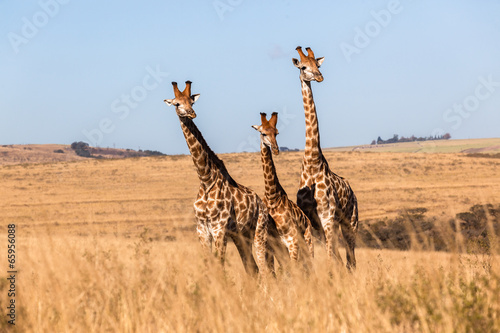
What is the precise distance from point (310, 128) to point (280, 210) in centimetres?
175

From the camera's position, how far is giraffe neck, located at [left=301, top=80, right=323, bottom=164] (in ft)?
33.1

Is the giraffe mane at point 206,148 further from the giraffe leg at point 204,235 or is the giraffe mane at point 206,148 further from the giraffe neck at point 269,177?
the giraffe leg at point 204,235

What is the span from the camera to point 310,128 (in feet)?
33.6

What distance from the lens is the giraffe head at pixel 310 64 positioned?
9.56 m

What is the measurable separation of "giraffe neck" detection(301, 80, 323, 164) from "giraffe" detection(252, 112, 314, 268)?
98 centimetres

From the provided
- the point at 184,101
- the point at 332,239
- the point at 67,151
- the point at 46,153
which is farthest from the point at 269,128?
the point at 67,151

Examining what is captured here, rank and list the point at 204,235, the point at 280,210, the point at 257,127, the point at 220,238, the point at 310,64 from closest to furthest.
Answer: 1. the point at 220,238
2. the point at 204,235
3. the point at 257,127
4. the point at 280,210
5. the point at 310,64

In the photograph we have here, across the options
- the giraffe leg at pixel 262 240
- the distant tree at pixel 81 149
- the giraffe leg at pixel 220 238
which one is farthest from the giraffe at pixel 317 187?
the distant tree at pixel 81 149

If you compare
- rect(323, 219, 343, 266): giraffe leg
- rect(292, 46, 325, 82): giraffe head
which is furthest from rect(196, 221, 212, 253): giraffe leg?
rect(292, 46, 325, 82): giraffe head

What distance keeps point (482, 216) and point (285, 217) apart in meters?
13.9

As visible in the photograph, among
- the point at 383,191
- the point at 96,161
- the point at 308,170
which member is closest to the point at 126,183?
the point at 96,161

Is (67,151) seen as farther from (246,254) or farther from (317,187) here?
(246,254)

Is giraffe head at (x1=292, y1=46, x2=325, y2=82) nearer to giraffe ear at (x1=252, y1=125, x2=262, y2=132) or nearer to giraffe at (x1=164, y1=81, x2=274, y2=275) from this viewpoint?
giraffe ear at (x1=252, y1=125, x2=262, y2=132)

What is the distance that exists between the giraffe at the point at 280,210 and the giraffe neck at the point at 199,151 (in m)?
0.80
